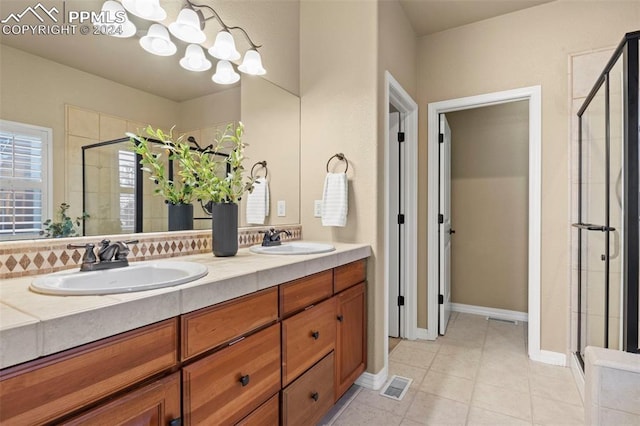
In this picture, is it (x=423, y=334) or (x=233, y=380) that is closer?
(x=233, y=380)

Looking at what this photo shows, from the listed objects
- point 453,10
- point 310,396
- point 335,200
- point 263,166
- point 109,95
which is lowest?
point 310,396

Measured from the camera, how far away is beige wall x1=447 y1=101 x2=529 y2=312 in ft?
10.8

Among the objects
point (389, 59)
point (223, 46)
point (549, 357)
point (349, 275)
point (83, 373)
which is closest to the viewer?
point (83, 373)

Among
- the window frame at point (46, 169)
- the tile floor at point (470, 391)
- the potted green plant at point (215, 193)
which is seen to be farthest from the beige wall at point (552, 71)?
the window frame at point (46, 169)

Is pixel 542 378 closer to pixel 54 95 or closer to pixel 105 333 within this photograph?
pixel 105 333

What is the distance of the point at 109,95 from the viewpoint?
4.38 feet

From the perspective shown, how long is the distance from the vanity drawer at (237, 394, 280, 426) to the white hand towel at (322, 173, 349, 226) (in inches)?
42.9

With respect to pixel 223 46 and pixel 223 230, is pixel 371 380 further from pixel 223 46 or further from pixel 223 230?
pixel 223 46

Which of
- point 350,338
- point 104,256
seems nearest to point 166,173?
point 104,256

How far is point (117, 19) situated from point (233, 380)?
1.48 meters

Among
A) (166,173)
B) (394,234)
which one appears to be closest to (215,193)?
(166,173)

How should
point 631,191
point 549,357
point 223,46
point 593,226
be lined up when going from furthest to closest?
point 549,357
point 593,226
point 223,46
point 631,191

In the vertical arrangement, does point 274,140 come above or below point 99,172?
above

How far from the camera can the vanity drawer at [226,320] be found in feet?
3.07
